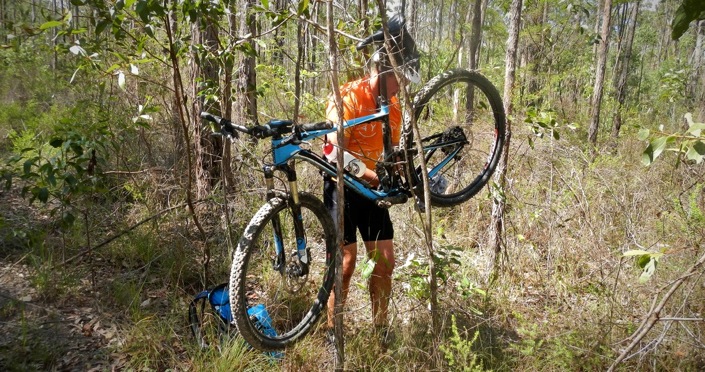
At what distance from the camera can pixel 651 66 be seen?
102 ft

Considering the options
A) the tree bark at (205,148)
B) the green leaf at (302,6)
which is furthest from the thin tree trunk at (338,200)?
the tree bark at (205,148)

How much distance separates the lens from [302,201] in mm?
2486

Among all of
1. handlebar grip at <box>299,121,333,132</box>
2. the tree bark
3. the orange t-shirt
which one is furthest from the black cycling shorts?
the tree bark

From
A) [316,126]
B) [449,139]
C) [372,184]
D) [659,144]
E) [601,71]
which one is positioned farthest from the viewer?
[601,71]

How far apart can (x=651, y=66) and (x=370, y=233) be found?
1444 inches

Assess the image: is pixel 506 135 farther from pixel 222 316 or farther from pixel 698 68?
pixel 698 68

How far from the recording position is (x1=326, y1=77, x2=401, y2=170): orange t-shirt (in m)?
2.56

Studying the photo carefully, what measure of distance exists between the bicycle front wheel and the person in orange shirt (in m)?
0.13

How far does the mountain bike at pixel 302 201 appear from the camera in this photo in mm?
2238

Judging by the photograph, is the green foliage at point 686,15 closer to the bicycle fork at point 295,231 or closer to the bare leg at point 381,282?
the bicycle fork at point 295,231

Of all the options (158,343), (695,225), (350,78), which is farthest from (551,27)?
(158,343)

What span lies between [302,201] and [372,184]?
0.49 m

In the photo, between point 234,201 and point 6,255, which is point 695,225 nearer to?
point 234,201

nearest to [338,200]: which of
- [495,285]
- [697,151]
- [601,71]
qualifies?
[697,151]
